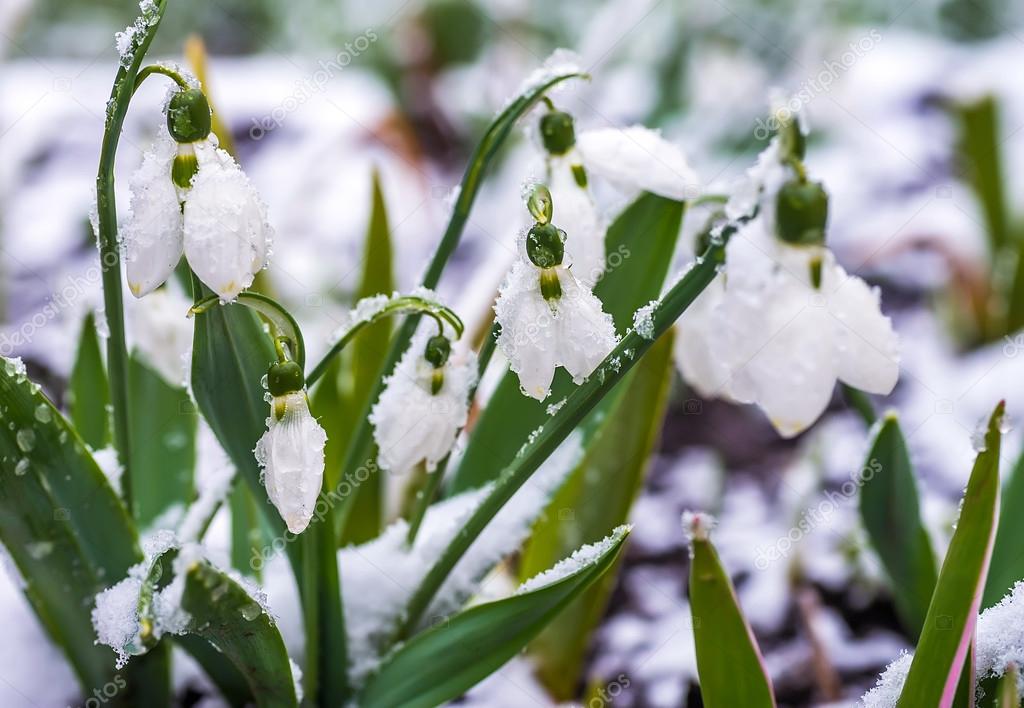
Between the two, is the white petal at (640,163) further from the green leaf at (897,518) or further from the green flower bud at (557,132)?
the green leaf at (897,518)

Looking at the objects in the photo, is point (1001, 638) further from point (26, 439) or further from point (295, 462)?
point (26, 439)

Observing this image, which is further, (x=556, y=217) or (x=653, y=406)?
(x=653, y=406)

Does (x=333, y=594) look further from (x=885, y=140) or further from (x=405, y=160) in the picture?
(x=885, y=140)

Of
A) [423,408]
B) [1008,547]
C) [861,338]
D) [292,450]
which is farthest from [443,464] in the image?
[1008,547]

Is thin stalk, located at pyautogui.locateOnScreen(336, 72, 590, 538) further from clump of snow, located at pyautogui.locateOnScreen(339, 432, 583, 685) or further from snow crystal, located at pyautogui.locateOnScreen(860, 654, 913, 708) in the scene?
snow crystal, located at pyautogui.locateOnScreen(860, 654, 913, 708)

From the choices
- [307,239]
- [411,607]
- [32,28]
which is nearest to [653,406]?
[411,607]

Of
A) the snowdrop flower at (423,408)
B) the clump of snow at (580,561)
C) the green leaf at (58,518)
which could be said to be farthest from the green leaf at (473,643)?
the green leaf at (58,518)
